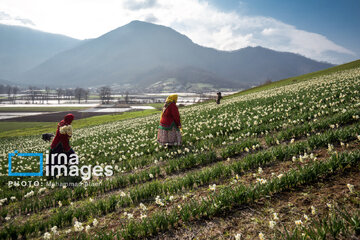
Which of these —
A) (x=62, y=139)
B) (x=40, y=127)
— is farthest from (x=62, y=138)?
(x=40, y=127)

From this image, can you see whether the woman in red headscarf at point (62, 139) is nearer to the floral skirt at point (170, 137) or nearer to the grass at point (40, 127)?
the floral skirt at point (170, 137)

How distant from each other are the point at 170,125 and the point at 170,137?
2.25ft

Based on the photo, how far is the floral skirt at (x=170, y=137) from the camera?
10.1 m

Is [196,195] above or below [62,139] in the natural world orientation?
below

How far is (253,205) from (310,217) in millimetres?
1025

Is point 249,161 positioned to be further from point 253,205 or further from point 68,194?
point 68,194

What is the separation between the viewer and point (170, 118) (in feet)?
33.4

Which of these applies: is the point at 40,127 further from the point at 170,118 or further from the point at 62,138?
the point at 170,118

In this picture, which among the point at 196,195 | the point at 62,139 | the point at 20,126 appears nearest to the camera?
the point at 196,195

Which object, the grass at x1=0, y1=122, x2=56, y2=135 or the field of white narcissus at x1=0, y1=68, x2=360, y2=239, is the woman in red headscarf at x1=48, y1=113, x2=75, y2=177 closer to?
the field of white narcissus at x1=0, y1=68, x2=360, y2=239

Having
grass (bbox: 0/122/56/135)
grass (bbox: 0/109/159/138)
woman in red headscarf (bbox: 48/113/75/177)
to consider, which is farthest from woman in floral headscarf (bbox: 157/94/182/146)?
grass (bbox: 0/122/56/135)

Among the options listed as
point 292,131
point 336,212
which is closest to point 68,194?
point 336,212

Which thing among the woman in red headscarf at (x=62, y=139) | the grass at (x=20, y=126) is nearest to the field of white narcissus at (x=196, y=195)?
the woman in red headscarf at (x=62, y=139)

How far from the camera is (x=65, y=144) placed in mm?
9141
